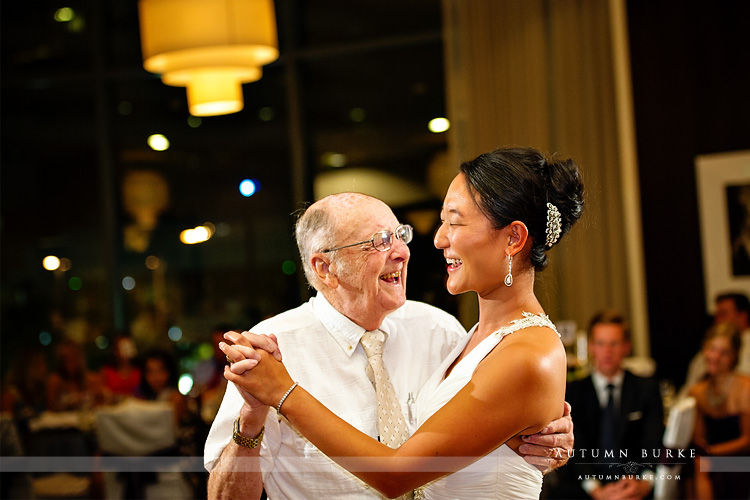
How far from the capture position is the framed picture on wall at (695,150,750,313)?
566 cm

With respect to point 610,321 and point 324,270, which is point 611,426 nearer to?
point 610,321

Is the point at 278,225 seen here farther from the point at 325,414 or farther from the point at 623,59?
the point at 325,414

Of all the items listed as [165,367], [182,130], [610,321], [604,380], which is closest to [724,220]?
[610,321]

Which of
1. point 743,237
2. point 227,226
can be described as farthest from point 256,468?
point 227,226

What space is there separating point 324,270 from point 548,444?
583mm

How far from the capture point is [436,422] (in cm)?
151

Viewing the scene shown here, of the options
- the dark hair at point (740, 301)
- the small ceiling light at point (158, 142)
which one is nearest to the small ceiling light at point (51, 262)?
the small ceiling light at point (158, 142)

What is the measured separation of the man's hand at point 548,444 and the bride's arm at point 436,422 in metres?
0.07

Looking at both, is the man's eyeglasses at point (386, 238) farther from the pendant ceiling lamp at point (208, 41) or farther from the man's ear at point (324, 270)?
the pendant ceiling lamp at point (208, 41)

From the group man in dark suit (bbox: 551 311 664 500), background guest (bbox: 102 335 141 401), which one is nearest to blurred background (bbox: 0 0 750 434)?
background guest (bbox: 102 335 141 401)

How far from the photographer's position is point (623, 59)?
5.89 meters

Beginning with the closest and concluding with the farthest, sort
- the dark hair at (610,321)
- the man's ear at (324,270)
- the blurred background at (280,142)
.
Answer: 1. the man's ear at (324,270)
2. the dark hair at (610,321)
3. the blurred background at (280,142)

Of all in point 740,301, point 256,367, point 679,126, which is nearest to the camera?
point 256,367

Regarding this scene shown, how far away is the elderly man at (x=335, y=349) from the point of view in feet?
5.80
